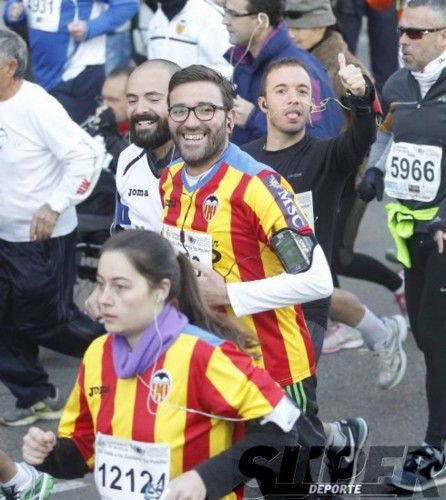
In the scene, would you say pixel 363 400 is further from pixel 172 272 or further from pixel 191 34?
pixel 172 272

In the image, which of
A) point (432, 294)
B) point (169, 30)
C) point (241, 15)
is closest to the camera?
point (432, 294)

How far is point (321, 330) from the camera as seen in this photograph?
623cm

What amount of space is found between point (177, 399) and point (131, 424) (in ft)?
0.53

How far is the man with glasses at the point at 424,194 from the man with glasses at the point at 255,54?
685mm

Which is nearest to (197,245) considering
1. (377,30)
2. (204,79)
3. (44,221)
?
(204,79)

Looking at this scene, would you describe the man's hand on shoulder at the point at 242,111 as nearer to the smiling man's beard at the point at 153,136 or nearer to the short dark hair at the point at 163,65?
the short dark hair at the point at 163,65

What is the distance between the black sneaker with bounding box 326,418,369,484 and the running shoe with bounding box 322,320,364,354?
1.89 metres

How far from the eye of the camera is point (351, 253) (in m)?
8.69

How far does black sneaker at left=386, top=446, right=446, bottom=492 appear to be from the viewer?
674cm

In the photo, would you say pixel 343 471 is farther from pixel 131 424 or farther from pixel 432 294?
pixel 131 424

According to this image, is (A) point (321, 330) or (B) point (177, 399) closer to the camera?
(B) point (177, 399)

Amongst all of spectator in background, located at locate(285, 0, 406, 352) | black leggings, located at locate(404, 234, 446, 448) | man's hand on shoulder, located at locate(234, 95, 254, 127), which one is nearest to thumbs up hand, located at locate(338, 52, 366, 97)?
black leggings, located at locate(404, 234, 446, 448)

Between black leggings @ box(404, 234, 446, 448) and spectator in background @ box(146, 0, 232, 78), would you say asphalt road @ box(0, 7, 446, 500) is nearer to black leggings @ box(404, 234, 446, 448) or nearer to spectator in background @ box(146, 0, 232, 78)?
black leggings @ box(404, 234, 446, 448)

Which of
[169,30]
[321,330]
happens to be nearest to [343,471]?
[321,330]
